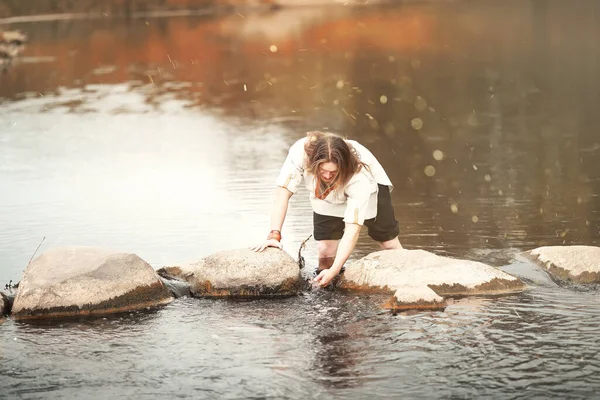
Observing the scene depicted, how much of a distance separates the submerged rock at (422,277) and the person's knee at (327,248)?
1.96 ft

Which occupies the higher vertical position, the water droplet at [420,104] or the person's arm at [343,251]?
the water droplet at [420,104]

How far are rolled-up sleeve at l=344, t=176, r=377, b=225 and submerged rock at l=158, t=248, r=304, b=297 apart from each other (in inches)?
24.7

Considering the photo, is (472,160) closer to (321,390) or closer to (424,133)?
(424,133)

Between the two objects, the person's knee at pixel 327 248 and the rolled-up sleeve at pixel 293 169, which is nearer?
the rolled-up sleeve at pixel 293 169

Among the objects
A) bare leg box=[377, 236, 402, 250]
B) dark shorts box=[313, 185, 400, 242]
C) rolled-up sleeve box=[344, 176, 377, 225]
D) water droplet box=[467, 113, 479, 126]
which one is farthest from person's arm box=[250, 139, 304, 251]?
water droplet box=[467, 113, 479, 126]

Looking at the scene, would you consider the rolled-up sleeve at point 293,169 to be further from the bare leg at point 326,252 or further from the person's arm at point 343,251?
the bare leg at point 326,252

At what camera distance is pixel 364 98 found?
66.5ft

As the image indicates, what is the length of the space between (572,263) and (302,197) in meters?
4.36

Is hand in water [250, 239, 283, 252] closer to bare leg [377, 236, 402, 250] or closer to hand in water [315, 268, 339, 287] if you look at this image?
hand in water [315, 268, 339, 287]

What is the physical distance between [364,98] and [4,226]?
10659 mm

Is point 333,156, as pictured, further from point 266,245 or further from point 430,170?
point 430,170

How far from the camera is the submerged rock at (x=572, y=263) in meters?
8.01

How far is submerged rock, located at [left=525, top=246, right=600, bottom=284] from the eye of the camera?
801 centimetres

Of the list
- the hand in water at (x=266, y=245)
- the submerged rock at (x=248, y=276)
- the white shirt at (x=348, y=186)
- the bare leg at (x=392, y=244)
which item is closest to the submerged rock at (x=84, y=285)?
the submerged rock at (x=248, y=276)
